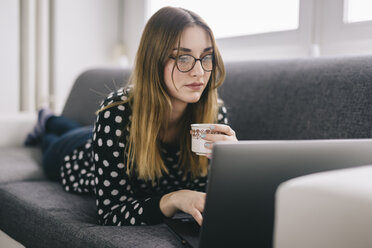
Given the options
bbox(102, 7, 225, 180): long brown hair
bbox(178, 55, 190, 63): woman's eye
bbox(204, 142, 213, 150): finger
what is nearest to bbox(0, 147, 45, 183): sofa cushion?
bbox(102, 7, 225, 180): long brown hair

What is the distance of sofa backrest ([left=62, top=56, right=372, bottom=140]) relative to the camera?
1.24m

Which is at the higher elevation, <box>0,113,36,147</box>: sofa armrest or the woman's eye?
the woman's eye

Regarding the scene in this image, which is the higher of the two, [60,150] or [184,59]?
[184,59]

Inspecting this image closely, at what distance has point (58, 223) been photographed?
114 cm

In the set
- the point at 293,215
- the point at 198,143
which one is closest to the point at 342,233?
the point at 293,215

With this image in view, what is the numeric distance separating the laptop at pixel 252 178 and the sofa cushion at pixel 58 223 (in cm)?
26

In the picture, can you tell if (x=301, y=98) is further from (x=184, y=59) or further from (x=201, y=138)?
(x=201, y=138)

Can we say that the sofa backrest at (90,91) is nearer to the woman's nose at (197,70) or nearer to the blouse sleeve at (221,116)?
the blouse sleeve at (221,116)

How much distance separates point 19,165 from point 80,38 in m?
2.14

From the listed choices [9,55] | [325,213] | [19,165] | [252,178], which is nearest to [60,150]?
[19,165]

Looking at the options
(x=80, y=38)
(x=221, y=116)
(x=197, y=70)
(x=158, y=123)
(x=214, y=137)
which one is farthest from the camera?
(x=80, y=38)

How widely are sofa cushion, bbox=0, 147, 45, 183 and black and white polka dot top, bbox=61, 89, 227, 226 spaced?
0.69 meters

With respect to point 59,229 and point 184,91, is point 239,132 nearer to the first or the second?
point 184,91

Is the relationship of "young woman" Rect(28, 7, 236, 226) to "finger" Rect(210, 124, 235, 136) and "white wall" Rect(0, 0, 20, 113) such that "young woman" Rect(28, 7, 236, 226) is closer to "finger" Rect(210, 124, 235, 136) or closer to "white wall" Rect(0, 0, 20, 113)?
"finger" Rect(210, 124, 235, 136)
